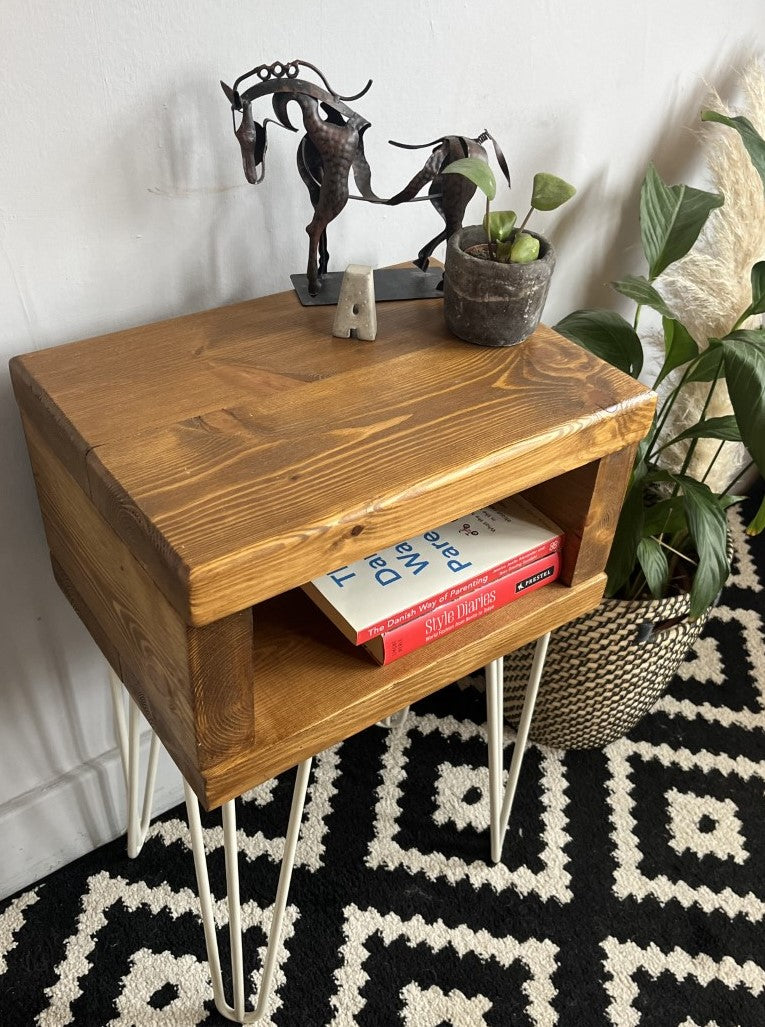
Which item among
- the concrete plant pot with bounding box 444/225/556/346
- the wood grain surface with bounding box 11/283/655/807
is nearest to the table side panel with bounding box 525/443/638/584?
the wood grain surface with bounding box 11/283/655/807

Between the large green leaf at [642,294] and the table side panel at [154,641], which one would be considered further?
the large green leaf at [642,294]

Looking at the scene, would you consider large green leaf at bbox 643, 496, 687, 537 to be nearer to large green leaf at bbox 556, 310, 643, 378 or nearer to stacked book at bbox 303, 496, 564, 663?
large green leaf at bbox 556, 310, 643, 378

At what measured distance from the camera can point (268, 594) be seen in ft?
2.12

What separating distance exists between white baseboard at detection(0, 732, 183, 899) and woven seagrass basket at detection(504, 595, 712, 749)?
573 millimetres

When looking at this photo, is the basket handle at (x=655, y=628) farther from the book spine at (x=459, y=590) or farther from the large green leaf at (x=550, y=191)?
the large green leaf at (x=550, y=191)

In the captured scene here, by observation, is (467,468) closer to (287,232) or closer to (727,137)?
(287,232)

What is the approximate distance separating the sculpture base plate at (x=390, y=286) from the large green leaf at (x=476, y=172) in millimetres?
174

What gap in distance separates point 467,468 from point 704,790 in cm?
95

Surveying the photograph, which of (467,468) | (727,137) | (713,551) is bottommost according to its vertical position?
(713,551)

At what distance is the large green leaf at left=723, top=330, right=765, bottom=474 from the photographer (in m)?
0.93

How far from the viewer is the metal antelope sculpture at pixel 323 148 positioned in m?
0.80

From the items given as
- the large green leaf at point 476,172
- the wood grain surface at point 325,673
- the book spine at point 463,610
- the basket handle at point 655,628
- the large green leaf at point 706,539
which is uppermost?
the large green leaf at point 476,172

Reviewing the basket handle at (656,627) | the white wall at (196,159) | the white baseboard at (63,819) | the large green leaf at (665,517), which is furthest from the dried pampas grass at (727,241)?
the white baseboard at (63,819)

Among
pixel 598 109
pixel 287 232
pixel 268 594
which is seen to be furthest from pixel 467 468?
pixel 598 109
